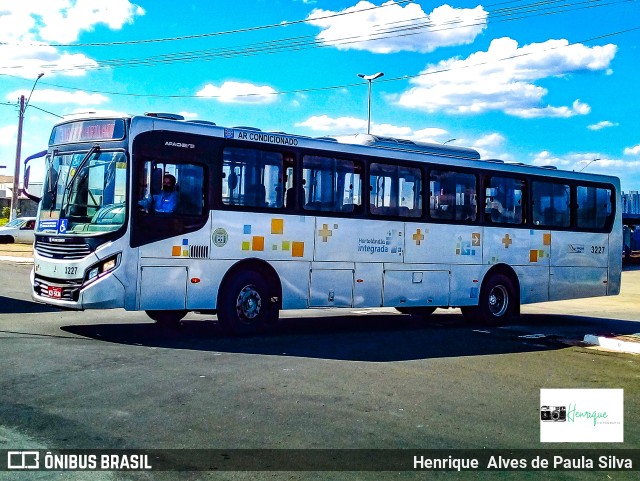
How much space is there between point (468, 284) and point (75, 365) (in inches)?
365

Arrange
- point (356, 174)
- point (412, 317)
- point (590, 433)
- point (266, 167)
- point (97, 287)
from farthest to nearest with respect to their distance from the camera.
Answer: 1. point (412, 317)
2. point (356, 174)
3. point (266, 167)
4. point (97, 287)
5. point (590, 433)

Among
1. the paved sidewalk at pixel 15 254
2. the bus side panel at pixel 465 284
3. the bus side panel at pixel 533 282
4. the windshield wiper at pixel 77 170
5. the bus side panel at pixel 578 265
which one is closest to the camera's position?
the windshield wiper at pixel 77 170

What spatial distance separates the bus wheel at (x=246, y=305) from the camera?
11977mm

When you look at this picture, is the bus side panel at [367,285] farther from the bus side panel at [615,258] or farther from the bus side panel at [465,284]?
the bus side panel at [615,258]

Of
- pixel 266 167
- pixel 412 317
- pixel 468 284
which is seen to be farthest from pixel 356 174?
pixel 412 317

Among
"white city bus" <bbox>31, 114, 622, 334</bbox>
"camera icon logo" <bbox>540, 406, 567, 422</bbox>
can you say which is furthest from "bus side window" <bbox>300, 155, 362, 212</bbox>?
"camera icon logo" <bbox>540, 406, 567, 422</bbox>

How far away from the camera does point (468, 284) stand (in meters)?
15.8

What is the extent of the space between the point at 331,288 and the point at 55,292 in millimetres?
4822

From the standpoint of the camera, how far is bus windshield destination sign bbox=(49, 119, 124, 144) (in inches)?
442

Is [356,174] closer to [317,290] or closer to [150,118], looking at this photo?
[317,290]

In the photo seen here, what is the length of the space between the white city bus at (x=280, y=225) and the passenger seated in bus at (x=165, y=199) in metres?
0.03

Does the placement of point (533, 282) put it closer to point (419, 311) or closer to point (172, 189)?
point (419, 311)

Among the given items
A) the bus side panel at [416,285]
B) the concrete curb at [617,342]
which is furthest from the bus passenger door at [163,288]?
the concrete curb at [617,342]

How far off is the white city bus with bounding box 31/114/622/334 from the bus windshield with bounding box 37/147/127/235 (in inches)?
0.9
